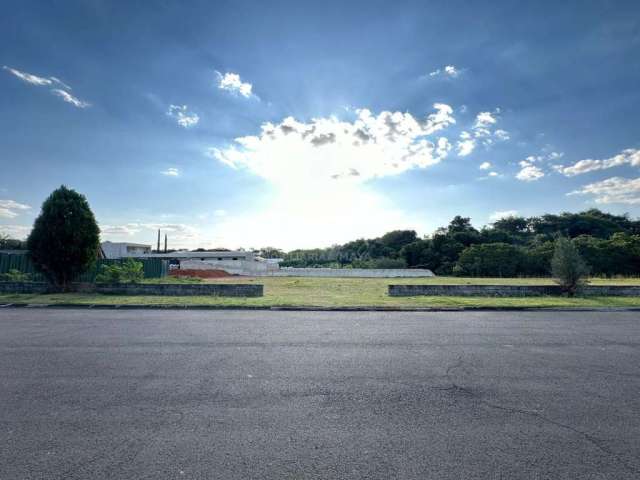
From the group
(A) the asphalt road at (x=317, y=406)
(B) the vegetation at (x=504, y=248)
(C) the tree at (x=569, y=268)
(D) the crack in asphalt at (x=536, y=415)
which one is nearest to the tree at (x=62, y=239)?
(A) the asphalt road at (x=317, y=406)

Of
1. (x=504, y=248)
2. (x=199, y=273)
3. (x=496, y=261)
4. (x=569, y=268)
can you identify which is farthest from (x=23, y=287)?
(x=504, y=248)

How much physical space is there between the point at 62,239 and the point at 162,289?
16.0 ft

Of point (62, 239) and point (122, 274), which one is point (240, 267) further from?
point (62, 239)

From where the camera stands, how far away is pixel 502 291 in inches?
572

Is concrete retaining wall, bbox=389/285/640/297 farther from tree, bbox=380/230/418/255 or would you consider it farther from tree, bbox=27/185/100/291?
tree, bbox=380/230/418/255

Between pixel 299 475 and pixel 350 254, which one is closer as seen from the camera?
pixel 299 475

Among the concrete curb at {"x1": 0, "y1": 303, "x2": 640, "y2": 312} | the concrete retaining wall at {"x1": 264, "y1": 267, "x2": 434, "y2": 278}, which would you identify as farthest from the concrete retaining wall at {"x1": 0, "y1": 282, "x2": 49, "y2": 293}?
the concrete retaining wall at {"x1": 264, "y1": 267, "x2": 434, "y2": 278}

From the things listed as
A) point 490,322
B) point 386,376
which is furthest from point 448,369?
point 490,322

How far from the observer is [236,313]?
10.3 m

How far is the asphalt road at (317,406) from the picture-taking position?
103 inches

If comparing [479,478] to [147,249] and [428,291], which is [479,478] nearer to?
[428,291]

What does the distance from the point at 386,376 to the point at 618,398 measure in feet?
8.47

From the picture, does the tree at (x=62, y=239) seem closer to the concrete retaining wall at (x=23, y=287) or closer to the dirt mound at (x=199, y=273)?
the concrete retaining wall at (x=23, y=287)

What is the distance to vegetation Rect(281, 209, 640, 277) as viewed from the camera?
36.8 metres
